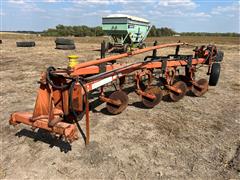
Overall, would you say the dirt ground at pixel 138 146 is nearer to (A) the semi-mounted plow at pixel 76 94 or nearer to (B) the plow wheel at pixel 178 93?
(B) the plow wheel at pixel 178 93

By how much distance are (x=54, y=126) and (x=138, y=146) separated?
149 cm

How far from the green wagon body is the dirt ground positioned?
458 inches

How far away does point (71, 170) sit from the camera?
3836 mm

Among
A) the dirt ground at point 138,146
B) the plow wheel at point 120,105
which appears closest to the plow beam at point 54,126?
the dirt ground at point 138,146

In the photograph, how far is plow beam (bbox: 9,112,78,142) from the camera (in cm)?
396

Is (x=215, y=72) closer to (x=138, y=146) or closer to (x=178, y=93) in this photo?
(x=178, y=93)

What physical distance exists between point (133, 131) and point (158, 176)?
1507 mm

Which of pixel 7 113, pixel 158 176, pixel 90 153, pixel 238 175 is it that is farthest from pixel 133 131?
pixel 7 113

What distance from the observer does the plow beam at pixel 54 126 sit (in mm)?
3961

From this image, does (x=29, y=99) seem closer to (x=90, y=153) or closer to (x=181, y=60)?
(x=90, y=153)

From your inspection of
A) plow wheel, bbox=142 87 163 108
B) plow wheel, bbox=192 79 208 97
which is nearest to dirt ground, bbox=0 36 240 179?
plow wheel, bbox=142 87 163 108

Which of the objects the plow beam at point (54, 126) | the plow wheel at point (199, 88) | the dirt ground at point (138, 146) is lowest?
the dirt ground at point (138, 146)

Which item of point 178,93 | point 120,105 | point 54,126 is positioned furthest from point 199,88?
point 54,126

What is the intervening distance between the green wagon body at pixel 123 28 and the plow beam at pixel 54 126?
13.9 metres
